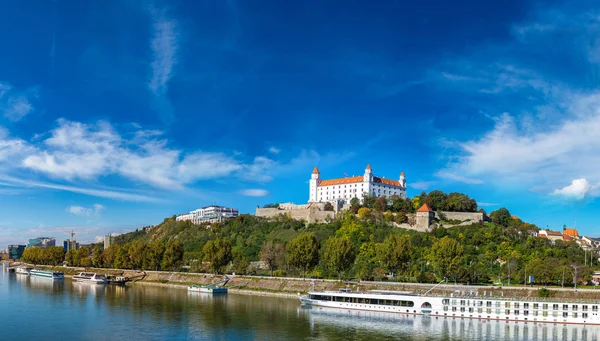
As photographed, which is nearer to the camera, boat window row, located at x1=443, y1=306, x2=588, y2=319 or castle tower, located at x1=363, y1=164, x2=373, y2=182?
boat window row, located at x1=443, y1=306, x2=588, y2=319

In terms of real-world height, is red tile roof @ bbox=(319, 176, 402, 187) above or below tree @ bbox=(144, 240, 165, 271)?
above

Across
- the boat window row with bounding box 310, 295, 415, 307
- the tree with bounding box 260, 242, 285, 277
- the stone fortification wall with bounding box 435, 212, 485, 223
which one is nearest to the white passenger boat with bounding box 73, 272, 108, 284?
the tree with bounding box 260, 242, 285, 277

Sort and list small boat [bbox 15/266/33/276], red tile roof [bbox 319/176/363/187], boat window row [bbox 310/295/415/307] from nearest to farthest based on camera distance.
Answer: boat window row [bbox 310/295/415/307], small boat [bbox 15/266/33/276], red tile roof [bbox 319/176/363/187]

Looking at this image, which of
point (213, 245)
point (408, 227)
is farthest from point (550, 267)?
point (213, 245)

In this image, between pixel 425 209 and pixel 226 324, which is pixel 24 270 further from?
pixel 226 324

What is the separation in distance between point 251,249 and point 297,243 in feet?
79.2

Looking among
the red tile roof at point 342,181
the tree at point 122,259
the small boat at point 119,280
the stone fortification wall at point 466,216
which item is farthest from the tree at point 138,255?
the stone fortification wall at point 466,216

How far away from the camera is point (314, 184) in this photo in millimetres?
126500

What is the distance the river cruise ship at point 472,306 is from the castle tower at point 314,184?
7246 centimetres

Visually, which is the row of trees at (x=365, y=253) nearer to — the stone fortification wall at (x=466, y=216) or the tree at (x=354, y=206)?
the stone fortification wall at (x=466, y=216)

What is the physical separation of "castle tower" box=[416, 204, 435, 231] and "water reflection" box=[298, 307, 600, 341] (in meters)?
45.6

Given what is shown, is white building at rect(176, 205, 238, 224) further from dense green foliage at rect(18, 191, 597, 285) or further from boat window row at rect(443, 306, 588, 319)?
boat window row at rect(443, 306, 588, 319)

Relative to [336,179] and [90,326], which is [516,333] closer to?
[90,326]

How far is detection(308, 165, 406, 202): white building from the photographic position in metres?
117
